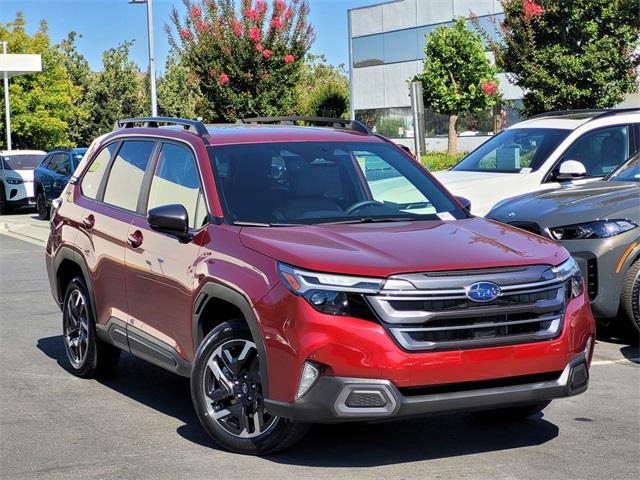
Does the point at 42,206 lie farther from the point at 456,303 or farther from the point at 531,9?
the point at 456,303

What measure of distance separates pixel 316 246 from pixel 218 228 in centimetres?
73

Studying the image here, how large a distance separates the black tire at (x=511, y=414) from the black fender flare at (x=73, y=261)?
2654mm

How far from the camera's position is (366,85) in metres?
56.1

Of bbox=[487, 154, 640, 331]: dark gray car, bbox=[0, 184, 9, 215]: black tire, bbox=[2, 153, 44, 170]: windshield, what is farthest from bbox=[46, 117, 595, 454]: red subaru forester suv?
bbox=[2, 153, 44, 170]: windshield

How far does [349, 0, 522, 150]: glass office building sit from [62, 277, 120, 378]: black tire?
4086cm

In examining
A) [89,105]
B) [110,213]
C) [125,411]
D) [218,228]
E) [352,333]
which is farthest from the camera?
[89,105]

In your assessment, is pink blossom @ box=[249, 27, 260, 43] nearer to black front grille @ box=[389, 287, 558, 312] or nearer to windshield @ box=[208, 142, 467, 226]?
windshield @ box=[208, 142, 467, 226]

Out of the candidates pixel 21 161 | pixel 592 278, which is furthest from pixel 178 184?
pixel 21 161

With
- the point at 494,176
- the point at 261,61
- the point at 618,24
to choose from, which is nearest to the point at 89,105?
the point at 261,61

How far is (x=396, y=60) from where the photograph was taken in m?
54.3

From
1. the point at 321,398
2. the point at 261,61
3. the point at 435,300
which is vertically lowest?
the point at 321,398

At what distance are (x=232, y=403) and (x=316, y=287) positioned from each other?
966 mm

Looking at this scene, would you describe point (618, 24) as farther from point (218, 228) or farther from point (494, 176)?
point (218, 228)

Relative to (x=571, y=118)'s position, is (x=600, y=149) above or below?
below
